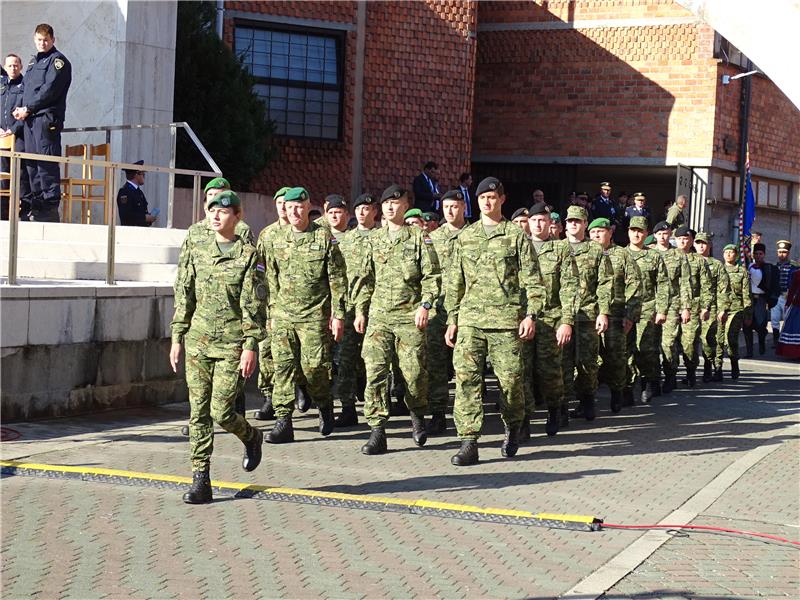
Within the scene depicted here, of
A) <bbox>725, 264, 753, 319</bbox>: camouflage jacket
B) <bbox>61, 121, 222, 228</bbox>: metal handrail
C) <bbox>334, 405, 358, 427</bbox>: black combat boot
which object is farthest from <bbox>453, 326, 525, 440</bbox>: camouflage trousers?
<bbox>725, 264, 753, 319</bbox>: camouflage jacket

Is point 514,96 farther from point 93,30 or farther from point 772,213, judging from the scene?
point 93,30

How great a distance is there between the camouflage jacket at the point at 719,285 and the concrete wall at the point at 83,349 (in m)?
7.86

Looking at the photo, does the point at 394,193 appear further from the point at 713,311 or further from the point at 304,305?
the point at 713,311

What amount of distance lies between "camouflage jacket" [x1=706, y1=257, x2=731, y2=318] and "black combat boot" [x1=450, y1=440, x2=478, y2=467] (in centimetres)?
823

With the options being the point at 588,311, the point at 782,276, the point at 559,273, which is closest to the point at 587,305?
the point at 588,311

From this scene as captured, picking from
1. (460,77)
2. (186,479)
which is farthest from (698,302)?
(460,77)

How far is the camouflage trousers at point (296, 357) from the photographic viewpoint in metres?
10.3

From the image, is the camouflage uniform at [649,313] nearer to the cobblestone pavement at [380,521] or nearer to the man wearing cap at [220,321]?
the cobblestone pavement at [380,521]

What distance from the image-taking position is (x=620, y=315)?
43.3 ft

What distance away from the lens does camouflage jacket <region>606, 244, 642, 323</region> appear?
13125 mm

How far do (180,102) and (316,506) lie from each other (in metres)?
14.1

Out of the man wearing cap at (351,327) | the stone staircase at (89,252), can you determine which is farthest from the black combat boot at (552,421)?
the stone staircase at (89,252)

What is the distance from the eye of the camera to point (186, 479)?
850 centimetres

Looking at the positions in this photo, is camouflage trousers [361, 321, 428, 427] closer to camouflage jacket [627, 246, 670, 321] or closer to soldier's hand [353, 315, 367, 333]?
soldier's hand [353, 315, 367, 333]
